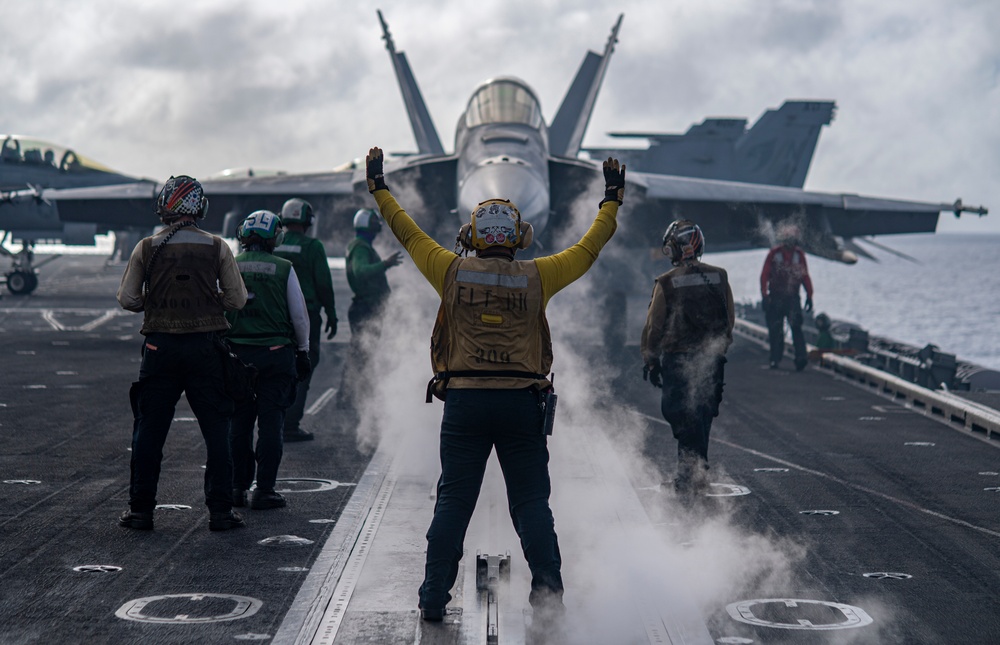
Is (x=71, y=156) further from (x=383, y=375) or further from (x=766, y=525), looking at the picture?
(x=766, y=525)

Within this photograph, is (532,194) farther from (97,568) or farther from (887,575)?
(97,568)

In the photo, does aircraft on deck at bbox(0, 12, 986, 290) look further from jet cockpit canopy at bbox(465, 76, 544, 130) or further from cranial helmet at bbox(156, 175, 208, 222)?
cranial helmet at bbox(156, 175, 208, 222)

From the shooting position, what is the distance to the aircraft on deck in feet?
58.9

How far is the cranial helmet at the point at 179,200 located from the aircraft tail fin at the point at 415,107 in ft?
63.2

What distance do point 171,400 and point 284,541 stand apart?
1179 mm

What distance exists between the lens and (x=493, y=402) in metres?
5.21

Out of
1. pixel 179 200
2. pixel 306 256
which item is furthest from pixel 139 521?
pixel 306 256

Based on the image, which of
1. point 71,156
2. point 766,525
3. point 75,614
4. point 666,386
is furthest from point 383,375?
point 71,156

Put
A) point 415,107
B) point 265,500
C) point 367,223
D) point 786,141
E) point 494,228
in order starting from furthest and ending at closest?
point 786,141 → point 415,107 → point 367,223 → point 265,500 → point 494,228

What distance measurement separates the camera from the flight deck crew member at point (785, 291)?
57.4ft

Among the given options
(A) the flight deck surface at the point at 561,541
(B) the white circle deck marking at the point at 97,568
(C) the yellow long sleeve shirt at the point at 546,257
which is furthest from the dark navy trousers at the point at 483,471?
(B) the white circle deck marking at the point at 97,568

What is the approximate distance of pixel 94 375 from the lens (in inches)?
612

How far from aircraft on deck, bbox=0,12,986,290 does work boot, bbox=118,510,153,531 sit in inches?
354

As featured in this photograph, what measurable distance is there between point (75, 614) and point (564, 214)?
47.0 ft
